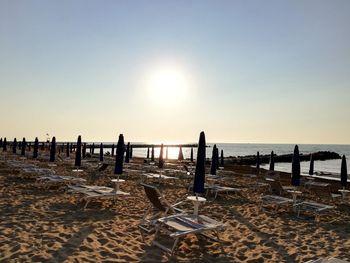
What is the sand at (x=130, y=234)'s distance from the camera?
200 inches

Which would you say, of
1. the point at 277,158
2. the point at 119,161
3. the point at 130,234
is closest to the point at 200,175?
the point at 130,234

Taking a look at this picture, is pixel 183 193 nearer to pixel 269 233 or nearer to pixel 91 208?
pixel 91 208

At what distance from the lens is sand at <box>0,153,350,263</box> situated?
200 inches

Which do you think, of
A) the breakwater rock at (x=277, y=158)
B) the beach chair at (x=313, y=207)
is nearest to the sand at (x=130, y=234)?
the beach chair at (x=313, y=207)

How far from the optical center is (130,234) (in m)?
6.18

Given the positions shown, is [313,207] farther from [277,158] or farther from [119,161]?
[277,158]

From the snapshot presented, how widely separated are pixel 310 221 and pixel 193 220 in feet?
13.5

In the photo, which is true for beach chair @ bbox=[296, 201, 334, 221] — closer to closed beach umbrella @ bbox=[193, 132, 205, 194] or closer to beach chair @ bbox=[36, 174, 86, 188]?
closed beach umbrella @ bbox=[193, 132, 205, 194]

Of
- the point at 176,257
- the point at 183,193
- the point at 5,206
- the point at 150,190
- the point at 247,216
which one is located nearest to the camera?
the point at 176,257

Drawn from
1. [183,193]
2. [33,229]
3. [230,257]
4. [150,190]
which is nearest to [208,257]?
[230,257]

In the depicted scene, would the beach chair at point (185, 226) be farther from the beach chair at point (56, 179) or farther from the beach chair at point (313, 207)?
the beach chair at point (56, 179)

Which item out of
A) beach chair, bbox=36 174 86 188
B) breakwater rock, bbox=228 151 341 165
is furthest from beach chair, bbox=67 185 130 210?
breakwater rock, bbox=228 151 341 165

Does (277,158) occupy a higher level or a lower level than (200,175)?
lower

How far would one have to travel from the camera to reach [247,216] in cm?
841
